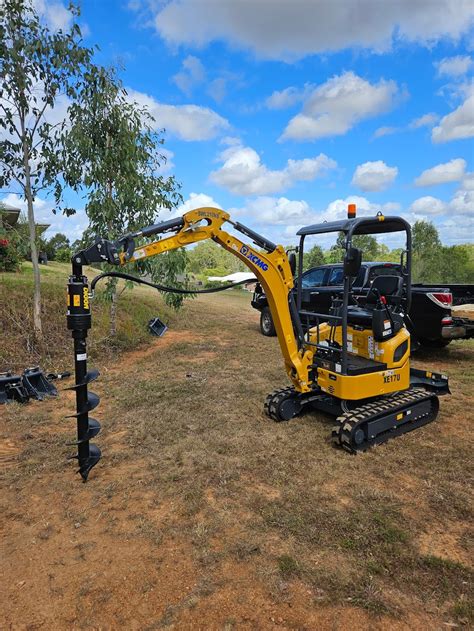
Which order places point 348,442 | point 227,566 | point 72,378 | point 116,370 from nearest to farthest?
point 227,566 < point 348,442 < point 72,378 < point 116,370

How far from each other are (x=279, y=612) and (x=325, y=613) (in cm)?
27

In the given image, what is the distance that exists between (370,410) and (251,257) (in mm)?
2180

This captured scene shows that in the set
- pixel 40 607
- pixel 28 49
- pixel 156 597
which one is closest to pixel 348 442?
pixel 156 597

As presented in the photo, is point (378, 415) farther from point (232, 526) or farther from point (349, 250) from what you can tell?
point (232, 526)

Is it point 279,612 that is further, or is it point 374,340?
point 374,340

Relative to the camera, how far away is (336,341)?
18.4 ft

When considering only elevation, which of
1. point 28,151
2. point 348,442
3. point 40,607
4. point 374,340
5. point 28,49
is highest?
point 28,49

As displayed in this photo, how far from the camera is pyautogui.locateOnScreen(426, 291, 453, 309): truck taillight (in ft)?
25.7

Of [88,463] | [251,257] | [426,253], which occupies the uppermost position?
[426,253]

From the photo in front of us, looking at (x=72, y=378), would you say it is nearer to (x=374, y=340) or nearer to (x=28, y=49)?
(x=374, y=340)

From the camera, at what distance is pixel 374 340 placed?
5.22 m

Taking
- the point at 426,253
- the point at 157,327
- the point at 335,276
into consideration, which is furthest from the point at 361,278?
the point at 426,253

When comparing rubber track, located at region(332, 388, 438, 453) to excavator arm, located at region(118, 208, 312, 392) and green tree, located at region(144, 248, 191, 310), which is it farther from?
green tree, located at region(144, 248, 191, 310)

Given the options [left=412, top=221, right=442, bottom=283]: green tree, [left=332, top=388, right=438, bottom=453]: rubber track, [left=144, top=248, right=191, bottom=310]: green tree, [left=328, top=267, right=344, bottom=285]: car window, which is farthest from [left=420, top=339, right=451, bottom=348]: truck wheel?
[left=412, top=221, right=442, bottom=283]: green tree
